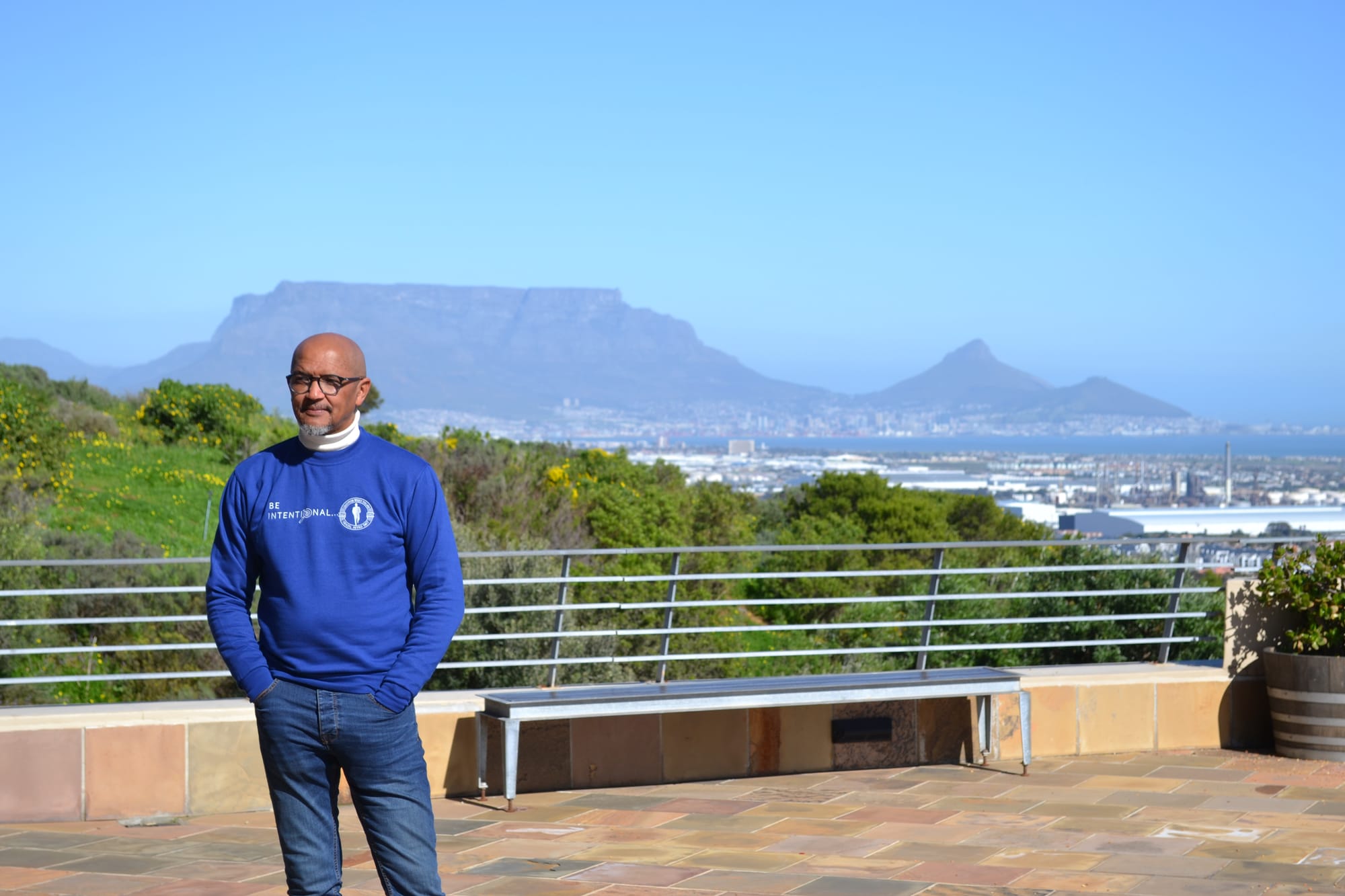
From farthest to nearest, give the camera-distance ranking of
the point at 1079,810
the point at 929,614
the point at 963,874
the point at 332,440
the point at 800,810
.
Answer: the point at 929,614, the point at 800,810, the point at 1079,810, the point at 963,874, the point at 332,440

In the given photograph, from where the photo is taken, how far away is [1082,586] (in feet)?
36.2

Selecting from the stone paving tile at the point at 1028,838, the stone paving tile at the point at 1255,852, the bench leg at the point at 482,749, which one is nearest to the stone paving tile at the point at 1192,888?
the stone paving tile at the point at 1255,852

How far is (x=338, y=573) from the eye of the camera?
315 centimetres

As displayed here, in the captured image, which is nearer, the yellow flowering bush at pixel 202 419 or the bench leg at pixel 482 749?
the bench leg at pixel 482 749

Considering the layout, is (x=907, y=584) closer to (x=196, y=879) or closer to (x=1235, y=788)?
(x=1235, y=788)

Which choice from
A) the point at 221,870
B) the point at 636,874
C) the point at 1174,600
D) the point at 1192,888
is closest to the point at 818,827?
the point at 636,874

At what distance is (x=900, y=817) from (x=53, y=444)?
1575cm

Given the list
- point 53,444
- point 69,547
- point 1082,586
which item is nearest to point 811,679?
point 1082,586

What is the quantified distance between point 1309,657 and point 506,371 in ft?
528

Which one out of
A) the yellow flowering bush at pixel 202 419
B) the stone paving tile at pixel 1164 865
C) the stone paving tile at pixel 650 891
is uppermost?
the yellow flowering bush at pixel 202 419

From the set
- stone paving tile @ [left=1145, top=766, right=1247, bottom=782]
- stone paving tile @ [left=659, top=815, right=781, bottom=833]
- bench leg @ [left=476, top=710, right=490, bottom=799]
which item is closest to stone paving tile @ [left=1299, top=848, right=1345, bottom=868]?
stone paving tile @ [left=1145, top=766, right=1247, bottom=782]

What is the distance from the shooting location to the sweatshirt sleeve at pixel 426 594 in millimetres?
3131

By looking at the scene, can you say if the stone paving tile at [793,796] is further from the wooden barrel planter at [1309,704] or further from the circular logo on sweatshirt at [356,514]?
the circular logo on sweatshirt at [356,514]

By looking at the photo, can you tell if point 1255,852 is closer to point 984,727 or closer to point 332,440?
point 984,727
